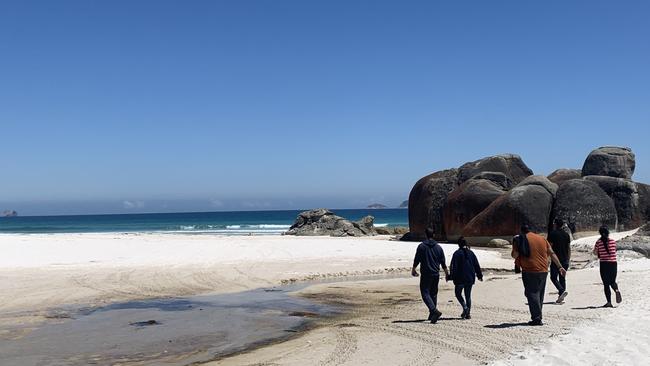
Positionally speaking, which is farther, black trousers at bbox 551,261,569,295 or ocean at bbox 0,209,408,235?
ocean at bbox 0,209,408,235

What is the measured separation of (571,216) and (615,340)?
79.5ft

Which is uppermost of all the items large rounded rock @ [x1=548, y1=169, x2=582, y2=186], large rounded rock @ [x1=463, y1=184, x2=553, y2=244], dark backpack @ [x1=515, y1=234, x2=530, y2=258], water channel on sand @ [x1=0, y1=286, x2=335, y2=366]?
large rounded rock @ [x1=548, y1=169, x2=582, y2=186]

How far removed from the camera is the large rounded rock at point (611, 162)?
124 feet

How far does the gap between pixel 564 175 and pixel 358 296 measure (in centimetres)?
2907

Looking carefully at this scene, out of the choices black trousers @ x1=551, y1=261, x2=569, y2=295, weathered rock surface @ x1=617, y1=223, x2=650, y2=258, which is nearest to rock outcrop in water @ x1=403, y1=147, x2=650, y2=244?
weathered rock surface @ x1=617, y1=223, x2=650, y2=258

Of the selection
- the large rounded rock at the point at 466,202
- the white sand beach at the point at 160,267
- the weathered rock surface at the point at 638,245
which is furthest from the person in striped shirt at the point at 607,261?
the large rounded rock at the point at 466,202

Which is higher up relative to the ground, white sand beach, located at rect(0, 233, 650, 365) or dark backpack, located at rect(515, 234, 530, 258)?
dark backpack, located at rect(515, 234, 530, 258)

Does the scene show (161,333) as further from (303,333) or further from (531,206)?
(531,206)

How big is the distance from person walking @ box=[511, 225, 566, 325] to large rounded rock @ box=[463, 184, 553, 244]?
20930 mm

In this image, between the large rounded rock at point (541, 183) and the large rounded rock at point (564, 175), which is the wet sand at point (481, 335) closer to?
the large rounded rock at point (541, 183)

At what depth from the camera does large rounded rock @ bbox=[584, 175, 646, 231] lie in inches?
1319

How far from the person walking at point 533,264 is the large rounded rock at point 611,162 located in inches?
1174

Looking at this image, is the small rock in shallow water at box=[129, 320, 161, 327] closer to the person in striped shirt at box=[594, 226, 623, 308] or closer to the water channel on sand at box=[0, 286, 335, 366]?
the water channel on sand at box=[0, 286, 335, 366]

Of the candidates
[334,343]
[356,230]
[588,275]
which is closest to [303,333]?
[334,343]
